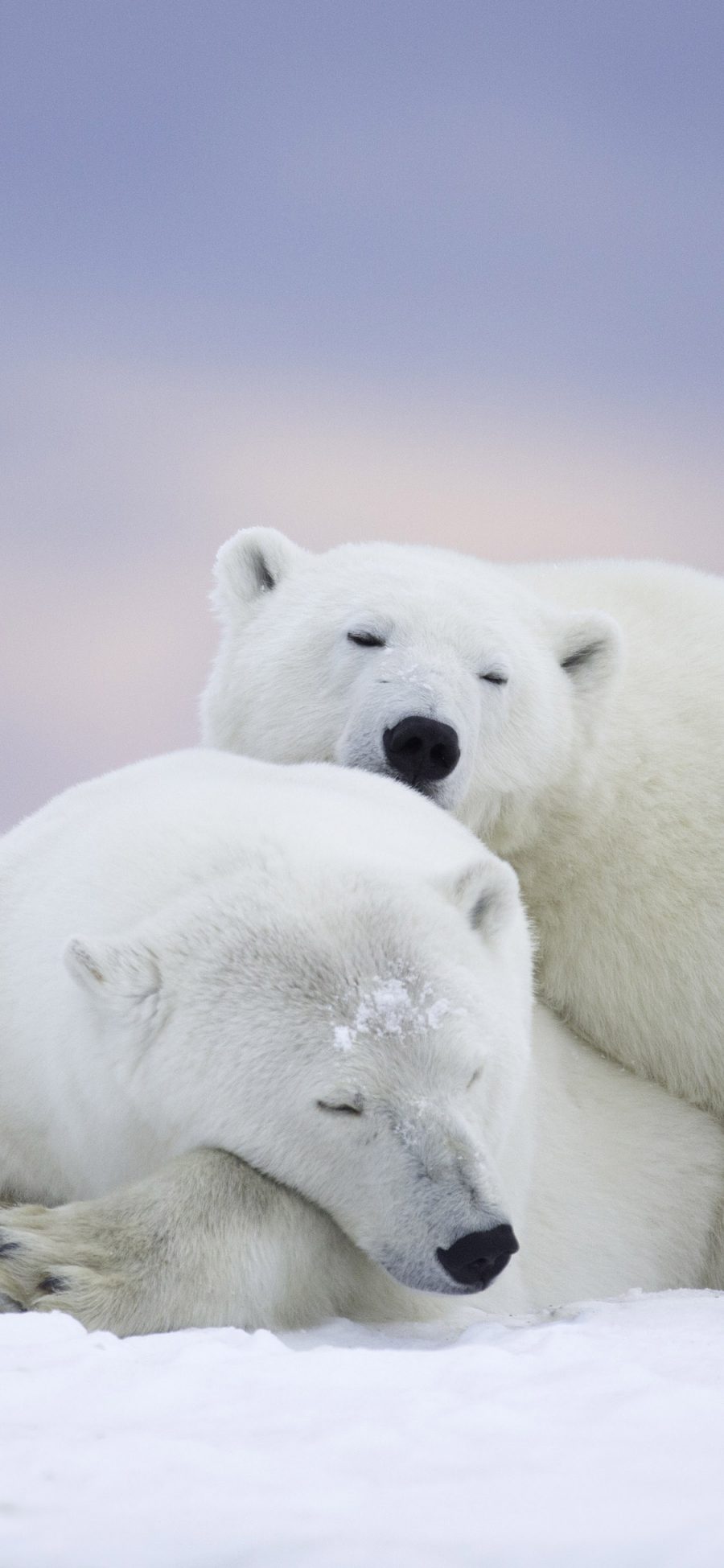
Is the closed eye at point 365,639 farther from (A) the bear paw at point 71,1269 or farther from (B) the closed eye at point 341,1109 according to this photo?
(A) the bear paw at point 71,1269

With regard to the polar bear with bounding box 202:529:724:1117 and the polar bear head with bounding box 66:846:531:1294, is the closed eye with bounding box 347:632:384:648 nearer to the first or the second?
the polar bear with bounding box 202:529:724:1117

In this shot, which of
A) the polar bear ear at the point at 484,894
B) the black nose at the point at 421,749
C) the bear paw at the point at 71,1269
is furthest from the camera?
the black nose at the point at 421,749

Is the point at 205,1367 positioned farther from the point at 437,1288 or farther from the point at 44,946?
the point at 44,946

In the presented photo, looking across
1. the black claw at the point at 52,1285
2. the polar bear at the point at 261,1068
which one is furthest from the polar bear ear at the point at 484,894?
the black claw at the point at 52,1285

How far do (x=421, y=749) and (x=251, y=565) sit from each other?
4.06ft

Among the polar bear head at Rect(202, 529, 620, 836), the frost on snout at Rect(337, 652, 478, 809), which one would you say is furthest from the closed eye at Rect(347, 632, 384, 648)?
the frost on snout at Rect(337, 652, 478, 809)

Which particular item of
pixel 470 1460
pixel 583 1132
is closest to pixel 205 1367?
pixel 470 1460

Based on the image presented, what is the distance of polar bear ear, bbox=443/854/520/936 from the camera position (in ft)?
10.1

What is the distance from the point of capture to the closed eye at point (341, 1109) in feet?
9.06

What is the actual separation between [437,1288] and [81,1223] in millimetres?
628

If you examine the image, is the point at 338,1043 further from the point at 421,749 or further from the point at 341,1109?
the point at 421,749

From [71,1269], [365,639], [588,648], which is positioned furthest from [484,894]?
[588,648]

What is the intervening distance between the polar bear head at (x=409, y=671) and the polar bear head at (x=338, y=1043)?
1.41 meters

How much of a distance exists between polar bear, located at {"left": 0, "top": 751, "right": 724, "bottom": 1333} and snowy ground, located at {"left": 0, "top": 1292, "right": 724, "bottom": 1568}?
0.88 feet
